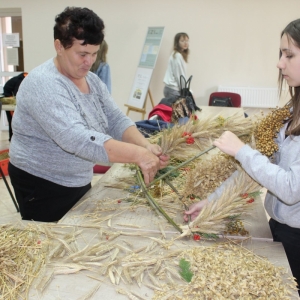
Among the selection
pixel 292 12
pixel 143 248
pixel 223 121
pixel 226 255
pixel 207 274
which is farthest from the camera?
pixel 292 12

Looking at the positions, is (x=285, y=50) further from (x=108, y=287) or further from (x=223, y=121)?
(x=108, y=287)

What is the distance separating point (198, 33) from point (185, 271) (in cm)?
622

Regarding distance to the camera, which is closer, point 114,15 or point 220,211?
point 220,211

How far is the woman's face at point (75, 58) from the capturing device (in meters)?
1.70

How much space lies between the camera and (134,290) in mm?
1091

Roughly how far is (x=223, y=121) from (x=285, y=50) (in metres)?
0.46

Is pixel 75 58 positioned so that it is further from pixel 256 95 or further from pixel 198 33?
pixel 256 95

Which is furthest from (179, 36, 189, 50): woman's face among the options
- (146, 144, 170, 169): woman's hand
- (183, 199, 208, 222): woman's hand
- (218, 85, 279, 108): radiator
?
(183, 199, 208, 222): woman's hand

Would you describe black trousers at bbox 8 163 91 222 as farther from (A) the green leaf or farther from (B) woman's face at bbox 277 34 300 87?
(B) woman's face at bbox 277 34 300 87

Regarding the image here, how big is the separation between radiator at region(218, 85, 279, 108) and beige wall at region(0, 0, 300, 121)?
127mm

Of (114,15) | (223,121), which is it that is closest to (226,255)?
(223,121)

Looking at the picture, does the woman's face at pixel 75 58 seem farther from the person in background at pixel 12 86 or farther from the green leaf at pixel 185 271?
the person in background at pixel 12 86

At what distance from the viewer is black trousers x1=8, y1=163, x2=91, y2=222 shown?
186 cm

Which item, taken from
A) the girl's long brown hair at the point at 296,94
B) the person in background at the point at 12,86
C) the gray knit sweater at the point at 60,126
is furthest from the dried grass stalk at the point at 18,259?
the person in background at the point at 12,86
